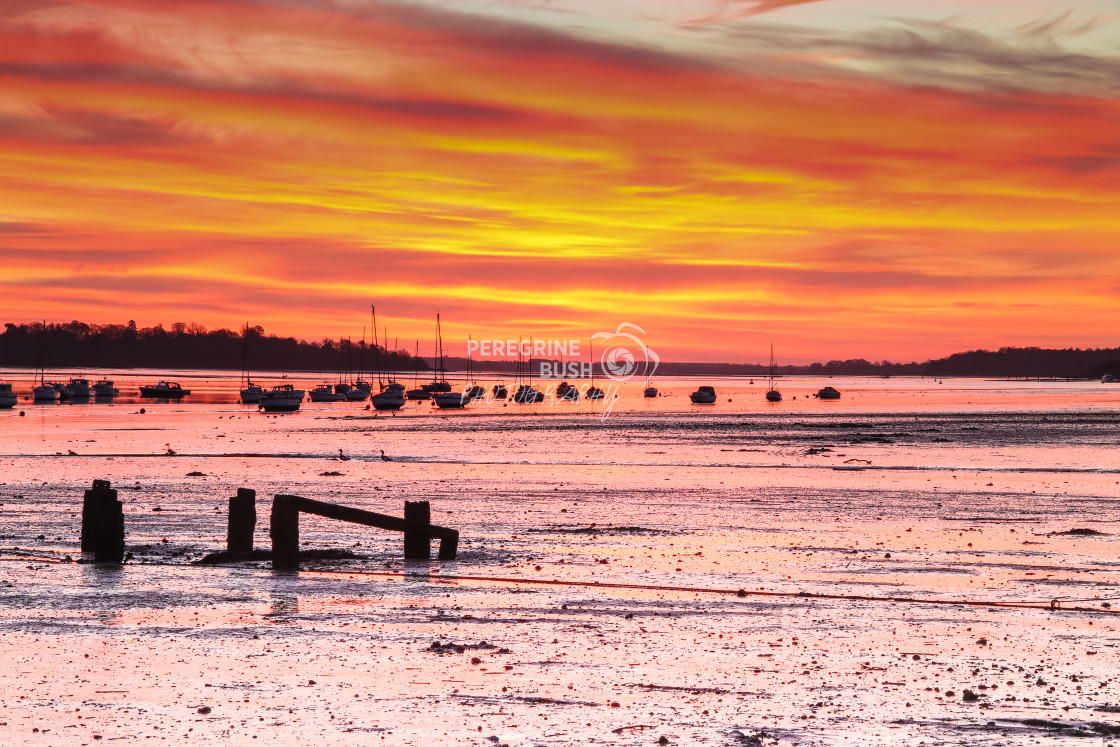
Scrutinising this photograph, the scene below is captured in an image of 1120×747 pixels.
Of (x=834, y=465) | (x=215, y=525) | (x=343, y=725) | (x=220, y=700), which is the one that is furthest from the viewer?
(x=834, y=465)

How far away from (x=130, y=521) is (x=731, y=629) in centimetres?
1731

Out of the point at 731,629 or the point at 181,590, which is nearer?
the point at 731,629

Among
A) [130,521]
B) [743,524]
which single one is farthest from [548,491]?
[130,521]

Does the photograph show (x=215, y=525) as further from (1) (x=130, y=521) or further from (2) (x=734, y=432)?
(2) (x=734, y=432)

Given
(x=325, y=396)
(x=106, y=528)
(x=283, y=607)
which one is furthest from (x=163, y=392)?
(x=283, y=607)

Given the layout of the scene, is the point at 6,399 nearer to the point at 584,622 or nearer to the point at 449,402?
the point at 449,402

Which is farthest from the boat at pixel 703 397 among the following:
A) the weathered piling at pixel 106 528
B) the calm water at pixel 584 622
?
the weathered piling at pixel 106 528

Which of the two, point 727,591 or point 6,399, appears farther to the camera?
point 6,399

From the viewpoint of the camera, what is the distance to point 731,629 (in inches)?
578

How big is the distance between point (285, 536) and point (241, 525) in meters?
1.99

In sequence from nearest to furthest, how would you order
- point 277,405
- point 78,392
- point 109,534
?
point 109,534
point 277,405
point 78,392

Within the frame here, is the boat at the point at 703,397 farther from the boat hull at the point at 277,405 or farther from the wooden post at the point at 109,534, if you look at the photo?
the wooden post at the point at 109,534

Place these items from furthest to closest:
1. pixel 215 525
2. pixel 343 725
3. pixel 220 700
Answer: pixel 215 525
pixel 220 700
pixel 343 725

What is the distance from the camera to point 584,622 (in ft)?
49.5
